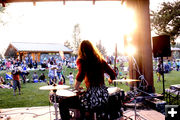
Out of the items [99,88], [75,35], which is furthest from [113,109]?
[75,35]

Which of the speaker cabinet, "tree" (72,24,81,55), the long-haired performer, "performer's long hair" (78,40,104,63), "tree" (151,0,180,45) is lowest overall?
the long-haired performer

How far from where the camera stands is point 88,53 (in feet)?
8.63

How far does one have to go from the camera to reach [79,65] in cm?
258

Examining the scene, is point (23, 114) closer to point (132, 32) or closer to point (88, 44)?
point (88, 44)

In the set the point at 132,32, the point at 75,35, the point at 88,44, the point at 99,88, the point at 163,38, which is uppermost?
the point at 75,35

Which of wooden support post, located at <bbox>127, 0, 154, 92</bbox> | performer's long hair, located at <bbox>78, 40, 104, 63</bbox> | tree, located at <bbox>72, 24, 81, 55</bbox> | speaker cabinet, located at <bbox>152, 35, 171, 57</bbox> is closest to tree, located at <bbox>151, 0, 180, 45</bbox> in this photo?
wooden support post, located at <bbox>127, 0, 154, 92</bbox>

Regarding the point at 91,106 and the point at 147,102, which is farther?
the point at 147,102

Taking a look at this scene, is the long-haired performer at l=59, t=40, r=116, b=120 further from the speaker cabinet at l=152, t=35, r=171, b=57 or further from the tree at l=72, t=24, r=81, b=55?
the tree at l=72, t=24, r=81, b=55

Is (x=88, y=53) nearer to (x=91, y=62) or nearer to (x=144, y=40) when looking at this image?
(x=91, y=62)

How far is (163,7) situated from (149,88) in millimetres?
8334

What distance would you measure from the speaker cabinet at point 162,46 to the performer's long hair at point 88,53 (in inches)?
121

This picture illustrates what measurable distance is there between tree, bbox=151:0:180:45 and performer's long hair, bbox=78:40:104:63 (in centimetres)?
997

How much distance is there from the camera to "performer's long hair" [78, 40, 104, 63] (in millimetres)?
2607

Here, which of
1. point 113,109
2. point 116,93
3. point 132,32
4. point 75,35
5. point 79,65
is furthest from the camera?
point 75,35
